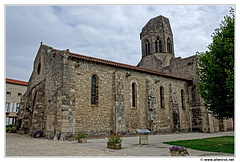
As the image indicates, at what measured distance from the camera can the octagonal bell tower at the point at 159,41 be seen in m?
28.0

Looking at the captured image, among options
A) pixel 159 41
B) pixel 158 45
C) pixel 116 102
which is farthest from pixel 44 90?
pixel 159 41

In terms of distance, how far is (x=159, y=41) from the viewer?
94.0 feet

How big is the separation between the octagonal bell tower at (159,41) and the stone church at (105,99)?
345 centimetres

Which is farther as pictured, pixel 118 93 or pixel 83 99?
pixel 118 93

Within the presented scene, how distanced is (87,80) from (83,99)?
1613mm

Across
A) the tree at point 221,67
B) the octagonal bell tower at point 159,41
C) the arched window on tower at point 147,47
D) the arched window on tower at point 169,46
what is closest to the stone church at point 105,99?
the octagonal bell tower at point 159,41

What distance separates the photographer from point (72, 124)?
1363 cm

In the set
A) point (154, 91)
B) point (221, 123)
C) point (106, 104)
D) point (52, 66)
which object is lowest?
point (221, 123)

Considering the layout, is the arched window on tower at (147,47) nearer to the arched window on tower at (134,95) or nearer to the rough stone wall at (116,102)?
the rough stone wall at (116,102)

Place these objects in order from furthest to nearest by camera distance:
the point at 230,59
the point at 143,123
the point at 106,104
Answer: the point at 143,123
the point at 106,104
the point at 230,59

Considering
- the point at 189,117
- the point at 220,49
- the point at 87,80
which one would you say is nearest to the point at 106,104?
the point at 87,80

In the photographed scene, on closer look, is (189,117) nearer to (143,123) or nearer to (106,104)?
(143,123)

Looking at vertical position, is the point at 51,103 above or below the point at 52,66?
below

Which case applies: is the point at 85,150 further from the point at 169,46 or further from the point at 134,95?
the point at 169,46
